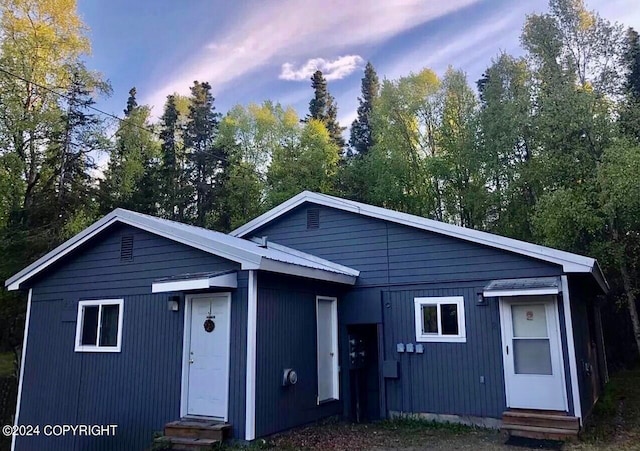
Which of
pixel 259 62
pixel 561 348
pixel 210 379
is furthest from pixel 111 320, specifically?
pixel 259 62

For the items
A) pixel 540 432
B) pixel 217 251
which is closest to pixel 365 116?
pixel 217 251

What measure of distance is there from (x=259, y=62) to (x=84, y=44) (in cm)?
590

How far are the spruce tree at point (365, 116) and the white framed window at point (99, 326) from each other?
55.5 ft

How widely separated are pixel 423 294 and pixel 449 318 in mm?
588

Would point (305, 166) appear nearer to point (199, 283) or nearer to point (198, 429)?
point (199, 283)

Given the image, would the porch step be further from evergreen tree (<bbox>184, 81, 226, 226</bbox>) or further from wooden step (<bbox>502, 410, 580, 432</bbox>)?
evergreen tree (<bbox>184, 81, 226, 226</bbox>)

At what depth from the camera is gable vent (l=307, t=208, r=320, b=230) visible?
30.8 feet

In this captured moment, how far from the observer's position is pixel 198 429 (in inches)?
244

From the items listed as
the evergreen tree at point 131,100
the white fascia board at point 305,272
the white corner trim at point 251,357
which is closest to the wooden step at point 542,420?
the white fascia board at point 305,272

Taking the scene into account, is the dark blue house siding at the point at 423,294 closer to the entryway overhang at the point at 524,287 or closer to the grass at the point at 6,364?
the entryway overhang at the point at 524,287

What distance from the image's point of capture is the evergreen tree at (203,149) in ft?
68.1

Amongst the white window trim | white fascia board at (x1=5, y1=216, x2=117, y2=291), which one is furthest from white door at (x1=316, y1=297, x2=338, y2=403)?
white fascia board at (x1=5, y1=216, x2=117, y2=291)

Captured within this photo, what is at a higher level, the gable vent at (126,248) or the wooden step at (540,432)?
the gable vent at (126,248)

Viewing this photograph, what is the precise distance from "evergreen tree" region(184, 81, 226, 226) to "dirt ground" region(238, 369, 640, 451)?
14.7m
